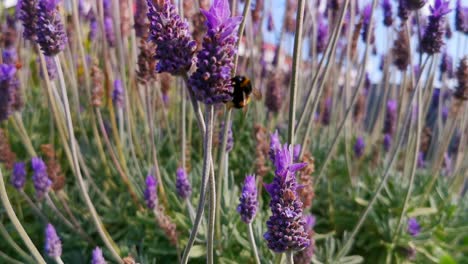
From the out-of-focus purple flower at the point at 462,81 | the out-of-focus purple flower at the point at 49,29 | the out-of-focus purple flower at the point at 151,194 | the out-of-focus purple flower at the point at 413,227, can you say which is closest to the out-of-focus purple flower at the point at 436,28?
the out-of-focus purple flower at the point at 462,81

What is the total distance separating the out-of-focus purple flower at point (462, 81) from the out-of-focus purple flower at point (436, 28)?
18.0 inches

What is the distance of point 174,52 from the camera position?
2.90 feet

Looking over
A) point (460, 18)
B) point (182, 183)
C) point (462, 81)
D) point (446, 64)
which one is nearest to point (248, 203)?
point (182, 183)

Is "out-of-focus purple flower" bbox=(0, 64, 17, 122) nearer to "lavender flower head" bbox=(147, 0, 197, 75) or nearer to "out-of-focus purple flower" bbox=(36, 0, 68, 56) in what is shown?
"out-of-focus purple flower" bbox=(36, 0, 68, 56)

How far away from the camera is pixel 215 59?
862mm

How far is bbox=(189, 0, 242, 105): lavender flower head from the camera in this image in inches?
33.7

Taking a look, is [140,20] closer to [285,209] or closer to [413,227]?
[285,209]

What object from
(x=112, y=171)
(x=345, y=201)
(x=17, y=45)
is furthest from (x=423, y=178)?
(x=17, y=45)

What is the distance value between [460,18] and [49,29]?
1.95 metres

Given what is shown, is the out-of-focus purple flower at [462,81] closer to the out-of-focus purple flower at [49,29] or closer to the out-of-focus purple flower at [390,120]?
the out-of-focus purple flower at [390,120]

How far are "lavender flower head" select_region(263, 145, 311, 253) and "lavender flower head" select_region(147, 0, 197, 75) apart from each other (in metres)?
0.27

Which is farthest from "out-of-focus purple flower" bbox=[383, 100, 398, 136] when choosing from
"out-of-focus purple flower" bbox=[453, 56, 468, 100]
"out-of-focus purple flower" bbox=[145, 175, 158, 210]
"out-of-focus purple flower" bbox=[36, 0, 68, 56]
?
"out-of-focus purple flower" bbox=[36, 0, 68, 56]

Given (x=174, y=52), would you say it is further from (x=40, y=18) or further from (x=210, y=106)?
(x=40, y=18)

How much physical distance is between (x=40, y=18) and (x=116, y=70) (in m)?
1.48
